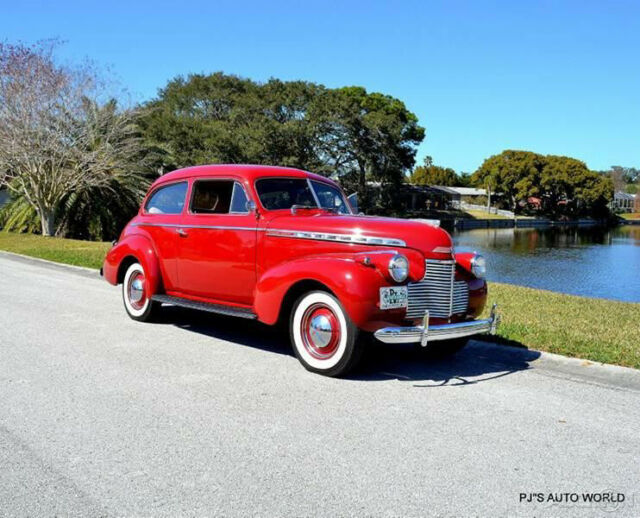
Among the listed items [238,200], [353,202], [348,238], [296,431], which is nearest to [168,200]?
[238,200]

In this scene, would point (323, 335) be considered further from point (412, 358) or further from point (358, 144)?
point (358, 144)

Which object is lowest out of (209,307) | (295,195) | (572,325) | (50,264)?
(50,264)

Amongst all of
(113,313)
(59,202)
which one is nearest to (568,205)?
(59,202)

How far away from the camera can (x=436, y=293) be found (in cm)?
580

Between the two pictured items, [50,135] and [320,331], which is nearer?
[320,331]

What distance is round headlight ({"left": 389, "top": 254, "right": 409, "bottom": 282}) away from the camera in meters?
5.34

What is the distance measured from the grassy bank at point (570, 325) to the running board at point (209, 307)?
2966 millimetres

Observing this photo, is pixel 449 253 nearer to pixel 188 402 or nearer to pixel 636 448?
pixel 636 448

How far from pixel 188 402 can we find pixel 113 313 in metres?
4.32

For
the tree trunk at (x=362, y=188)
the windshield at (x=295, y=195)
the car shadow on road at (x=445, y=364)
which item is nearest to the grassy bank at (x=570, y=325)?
the car shadow on road at (x=445, y=364)

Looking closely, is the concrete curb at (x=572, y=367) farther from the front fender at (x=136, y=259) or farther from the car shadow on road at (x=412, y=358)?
the front fender at (x=136, y=259)

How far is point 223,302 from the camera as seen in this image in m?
6.89

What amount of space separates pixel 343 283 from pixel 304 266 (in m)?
0.53

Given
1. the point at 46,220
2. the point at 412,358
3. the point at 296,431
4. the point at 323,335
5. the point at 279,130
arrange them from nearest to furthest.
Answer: the point at 296,431
the point at 323,335
the point at 412,358
the point at 46,220
the point at 279,130
